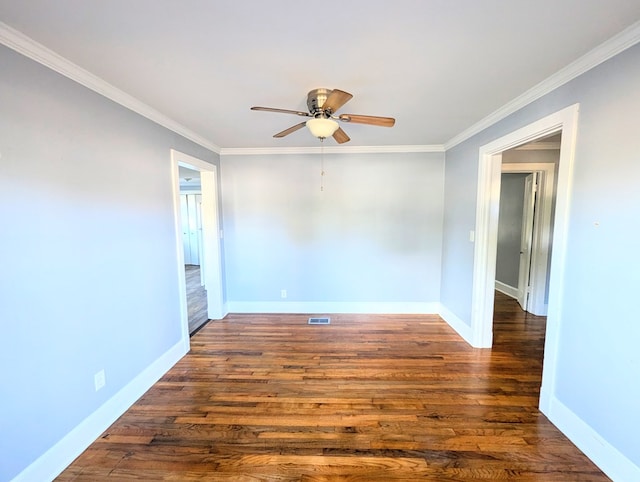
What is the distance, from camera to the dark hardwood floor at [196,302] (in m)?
3.72

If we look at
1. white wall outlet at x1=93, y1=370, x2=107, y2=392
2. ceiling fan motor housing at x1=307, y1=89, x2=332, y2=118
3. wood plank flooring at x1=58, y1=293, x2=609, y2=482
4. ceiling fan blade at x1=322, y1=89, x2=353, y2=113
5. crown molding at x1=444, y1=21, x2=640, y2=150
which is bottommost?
wood plank flooring at x1=58, y1=293, x2=609, y2=482

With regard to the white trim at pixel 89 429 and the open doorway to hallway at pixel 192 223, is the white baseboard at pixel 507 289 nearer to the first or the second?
the white trim at pixel 89 429

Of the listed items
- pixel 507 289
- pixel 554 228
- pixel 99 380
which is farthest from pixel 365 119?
pixel 507 289

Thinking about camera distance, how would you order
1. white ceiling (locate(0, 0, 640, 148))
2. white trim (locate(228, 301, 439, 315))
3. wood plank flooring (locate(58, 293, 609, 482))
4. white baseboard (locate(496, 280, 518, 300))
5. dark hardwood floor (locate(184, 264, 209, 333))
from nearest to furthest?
white ceiling (locate(0, 0, 640, 148)) < wood plank flooring (locate(58, 293, 609, 482)) < dark hardwood floor (locate(184, 264, 209, 333)) < white trim (locate(228, 301, 439, 315)) < white baseboard (locate(496, 280, 518, 300))

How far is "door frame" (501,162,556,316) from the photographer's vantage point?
3.70 m

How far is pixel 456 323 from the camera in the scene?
133 inches

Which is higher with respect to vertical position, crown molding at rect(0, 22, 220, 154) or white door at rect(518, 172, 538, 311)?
crown molding at rect(0, 22, 220, 154)

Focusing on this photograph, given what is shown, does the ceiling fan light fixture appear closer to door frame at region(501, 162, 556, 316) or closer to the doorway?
the doorway

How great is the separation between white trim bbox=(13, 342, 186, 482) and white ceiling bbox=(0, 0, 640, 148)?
89.4 inches

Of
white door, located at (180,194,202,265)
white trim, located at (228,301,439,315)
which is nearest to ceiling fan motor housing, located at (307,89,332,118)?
white trim, located at (228,301,439,315)

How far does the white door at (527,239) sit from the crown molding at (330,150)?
1610 millimetres

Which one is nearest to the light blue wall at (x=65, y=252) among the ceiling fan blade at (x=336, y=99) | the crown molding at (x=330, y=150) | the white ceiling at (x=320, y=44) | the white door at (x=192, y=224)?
the white ceiling at (x=320, y=44)

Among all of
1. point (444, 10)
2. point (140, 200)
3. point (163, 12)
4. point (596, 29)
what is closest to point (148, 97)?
point (140, 200)

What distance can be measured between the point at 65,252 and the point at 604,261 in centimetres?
320
